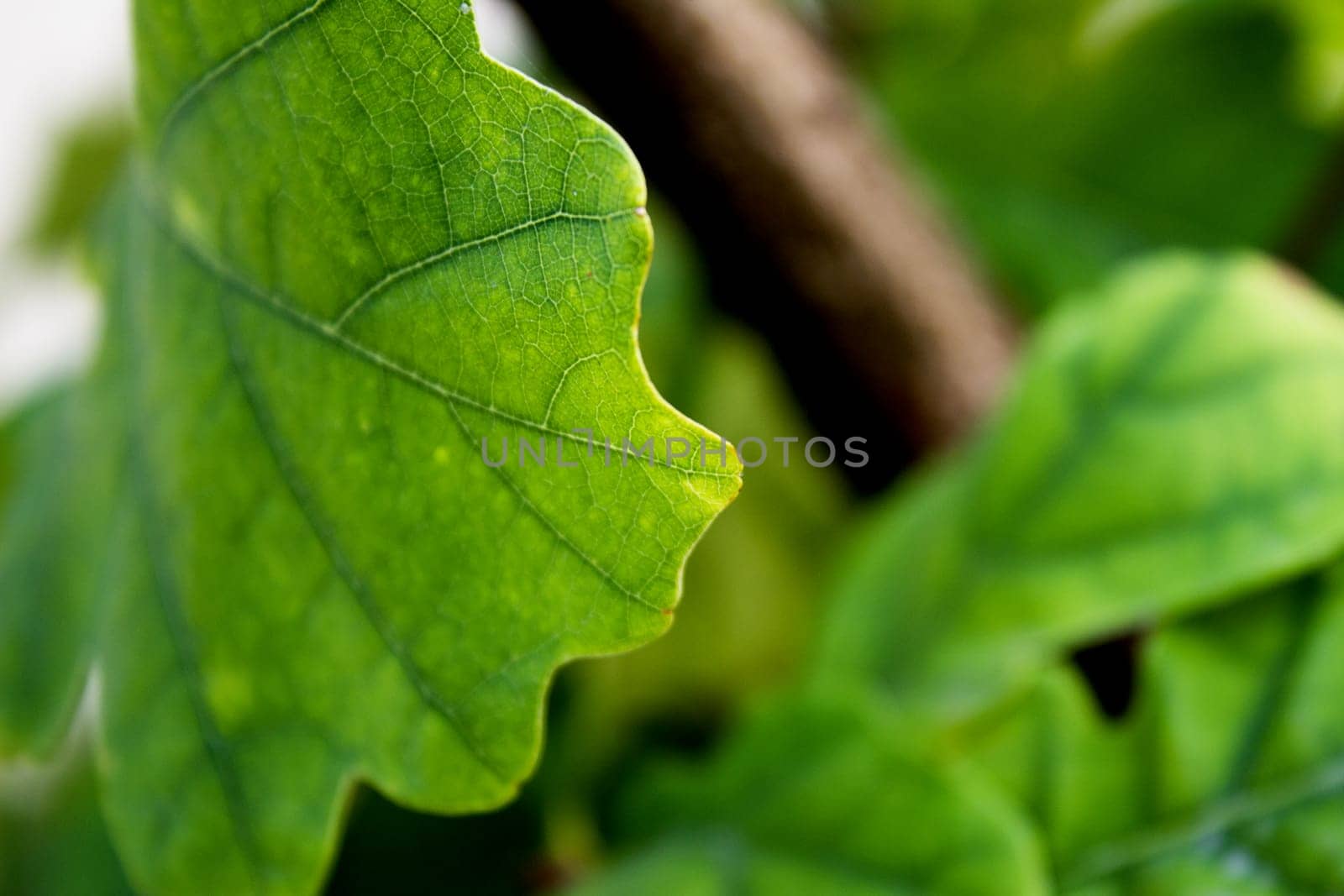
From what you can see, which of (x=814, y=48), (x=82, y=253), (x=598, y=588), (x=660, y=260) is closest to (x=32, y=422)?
(x=82, y=253)

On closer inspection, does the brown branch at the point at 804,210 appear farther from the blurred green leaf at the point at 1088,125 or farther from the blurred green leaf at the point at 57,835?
the blurred green leaf at the point at 57,835

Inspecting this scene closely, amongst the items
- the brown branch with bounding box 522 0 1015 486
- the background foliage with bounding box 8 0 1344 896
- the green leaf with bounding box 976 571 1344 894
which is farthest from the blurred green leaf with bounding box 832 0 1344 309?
the green leaf with bounding box 976 571 1344 894

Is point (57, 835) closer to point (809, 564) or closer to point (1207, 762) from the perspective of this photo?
point (809, 564)

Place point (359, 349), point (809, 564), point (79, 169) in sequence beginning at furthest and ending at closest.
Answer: point (79, 169) → point (809, 564) → point (359, 349)

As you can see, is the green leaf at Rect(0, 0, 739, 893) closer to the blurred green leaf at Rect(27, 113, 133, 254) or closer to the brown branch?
the brown branch

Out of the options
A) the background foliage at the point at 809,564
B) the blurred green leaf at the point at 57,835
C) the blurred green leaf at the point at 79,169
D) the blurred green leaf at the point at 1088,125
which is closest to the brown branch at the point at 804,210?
the background foliage at the point at 809,564

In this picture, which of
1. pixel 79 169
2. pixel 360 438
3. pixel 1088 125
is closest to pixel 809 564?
pixel 1088 125

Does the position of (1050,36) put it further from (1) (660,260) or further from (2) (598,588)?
(2) (598,588)
